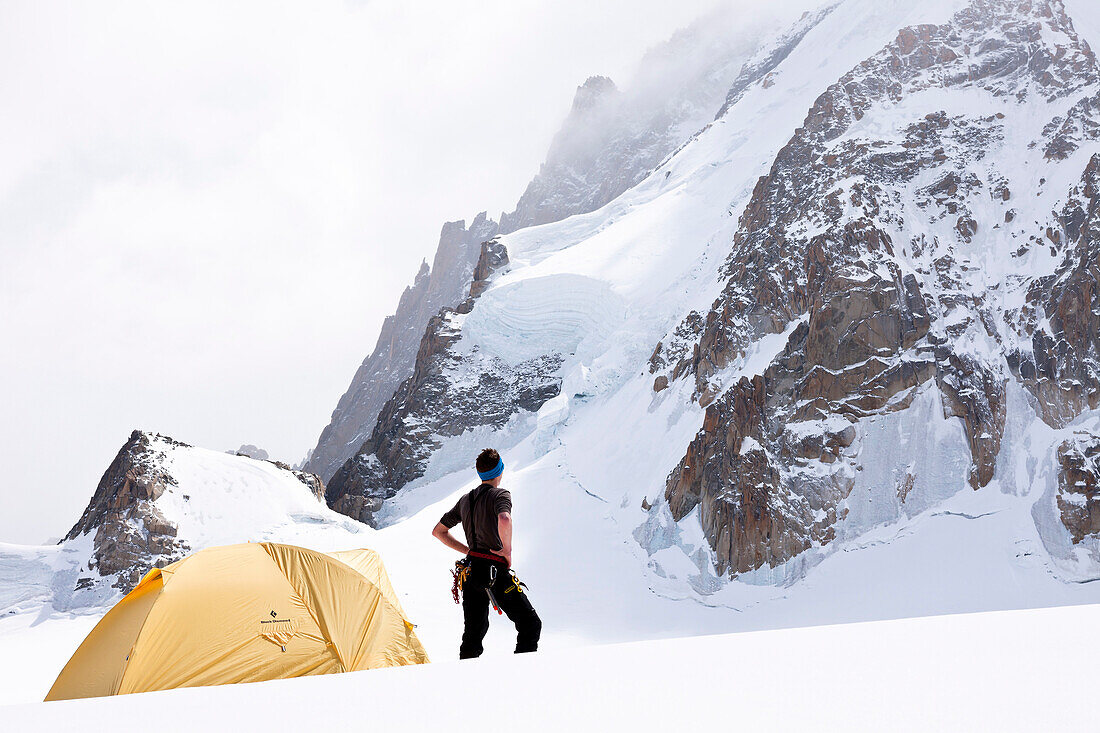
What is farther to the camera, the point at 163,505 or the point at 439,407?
the point at 439,407

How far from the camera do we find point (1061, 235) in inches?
→ 1470

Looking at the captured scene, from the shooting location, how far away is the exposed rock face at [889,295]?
111ft

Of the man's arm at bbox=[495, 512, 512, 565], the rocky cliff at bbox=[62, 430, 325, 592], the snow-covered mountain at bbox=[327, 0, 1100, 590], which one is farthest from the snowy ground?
the snow-covered mountain at bbox=[327, 0, 1100, 590]

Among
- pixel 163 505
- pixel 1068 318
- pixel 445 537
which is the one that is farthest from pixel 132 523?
pixel 1068 318

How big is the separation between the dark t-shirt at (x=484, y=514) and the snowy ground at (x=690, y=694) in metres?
1.47

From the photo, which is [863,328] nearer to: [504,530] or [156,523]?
[156,523]

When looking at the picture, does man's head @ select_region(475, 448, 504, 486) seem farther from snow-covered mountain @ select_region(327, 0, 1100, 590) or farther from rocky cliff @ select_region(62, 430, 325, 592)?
snow-covered mountain @ select_region(327, 0, 1100, 590)

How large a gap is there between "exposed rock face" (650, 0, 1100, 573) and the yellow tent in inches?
1078

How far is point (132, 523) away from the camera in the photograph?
29109mm

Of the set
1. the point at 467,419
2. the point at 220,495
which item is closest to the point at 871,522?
the point at 220,495

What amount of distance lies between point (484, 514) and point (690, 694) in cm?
269

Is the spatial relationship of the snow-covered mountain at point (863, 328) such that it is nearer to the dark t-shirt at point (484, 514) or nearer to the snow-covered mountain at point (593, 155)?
the dark t-shirt at point (484, 514)

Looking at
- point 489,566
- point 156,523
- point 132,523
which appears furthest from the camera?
point 156,523

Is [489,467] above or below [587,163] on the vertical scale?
below
